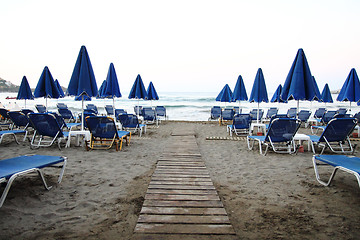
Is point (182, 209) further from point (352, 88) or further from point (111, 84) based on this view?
point (352, 88)

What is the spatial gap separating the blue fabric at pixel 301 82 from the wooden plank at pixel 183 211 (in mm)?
3923

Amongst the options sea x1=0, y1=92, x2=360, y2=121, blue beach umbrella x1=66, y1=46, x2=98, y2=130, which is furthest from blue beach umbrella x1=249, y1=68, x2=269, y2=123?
sea x1=0, y1=92, x2=360, y2=121

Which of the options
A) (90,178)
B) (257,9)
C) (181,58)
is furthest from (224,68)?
(90,178)

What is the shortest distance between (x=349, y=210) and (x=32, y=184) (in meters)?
3.65

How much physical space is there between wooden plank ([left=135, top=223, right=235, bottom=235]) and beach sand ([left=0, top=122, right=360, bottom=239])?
0.11m

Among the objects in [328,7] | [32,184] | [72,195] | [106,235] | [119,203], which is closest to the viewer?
[106,235]

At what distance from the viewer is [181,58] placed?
29.6 m

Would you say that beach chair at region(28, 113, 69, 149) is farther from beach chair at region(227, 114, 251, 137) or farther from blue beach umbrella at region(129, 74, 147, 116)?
blue beach umbrella at region(129, 74, 147, 116)

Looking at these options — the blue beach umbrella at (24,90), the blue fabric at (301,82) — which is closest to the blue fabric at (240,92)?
the blue fabric at (301,82)

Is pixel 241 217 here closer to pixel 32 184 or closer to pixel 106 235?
pixel 106 235

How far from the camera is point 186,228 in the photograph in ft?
5.40

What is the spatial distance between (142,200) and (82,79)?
3.72 meters

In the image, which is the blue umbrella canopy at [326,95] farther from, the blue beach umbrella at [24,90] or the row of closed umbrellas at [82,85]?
the blue beach umbrella at [24,90]

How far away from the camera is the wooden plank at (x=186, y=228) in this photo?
5.23ft
